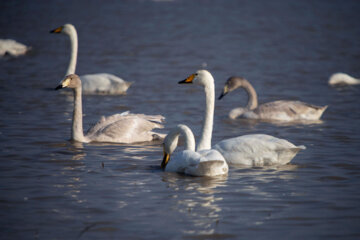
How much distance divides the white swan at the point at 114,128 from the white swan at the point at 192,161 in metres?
1.96

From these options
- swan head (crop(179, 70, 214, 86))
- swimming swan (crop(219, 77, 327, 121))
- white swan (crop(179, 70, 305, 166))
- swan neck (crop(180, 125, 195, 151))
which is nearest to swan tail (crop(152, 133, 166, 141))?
swan head (crop(179, 70, 214, 86))

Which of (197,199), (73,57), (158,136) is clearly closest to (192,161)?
(197,199)

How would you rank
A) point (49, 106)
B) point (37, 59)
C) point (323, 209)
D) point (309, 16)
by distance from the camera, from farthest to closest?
point (309, 16) → point (37, 59) → point (49, 106) → point (323, 209)

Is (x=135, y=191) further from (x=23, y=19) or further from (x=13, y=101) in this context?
(x=23, y=19)

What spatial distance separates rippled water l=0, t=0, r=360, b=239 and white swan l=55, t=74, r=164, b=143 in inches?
7.7

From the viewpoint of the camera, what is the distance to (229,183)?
24.3 ft

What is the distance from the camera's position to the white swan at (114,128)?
9.80 meters

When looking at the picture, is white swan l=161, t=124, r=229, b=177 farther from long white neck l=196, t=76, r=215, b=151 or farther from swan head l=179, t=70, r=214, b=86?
swan head l=179, t=70, r=214, b=86

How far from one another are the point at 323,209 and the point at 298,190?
0.71 metres

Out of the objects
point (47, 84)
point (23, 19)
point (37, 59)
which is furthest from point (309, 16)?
point (47, 84)

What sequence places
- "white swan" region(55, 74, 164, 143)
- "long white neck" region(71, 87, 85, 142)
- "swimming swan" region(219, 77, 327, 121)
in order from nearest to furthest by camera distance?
1. "long white neck" region(71, 87, 85, 142)
2. "white swan" region(55, 74, 164, 143)
3. "swimming swan" region(219, 77, 327, 121)

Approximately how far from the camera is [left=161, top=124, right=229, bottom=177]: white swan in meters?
7.44

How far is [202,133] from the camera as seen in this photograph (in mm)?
8477

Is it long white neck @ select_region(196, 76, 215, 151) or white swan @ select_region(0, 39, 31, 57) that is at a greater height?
long white neck @ select_region(196, 76, 215, 151)
